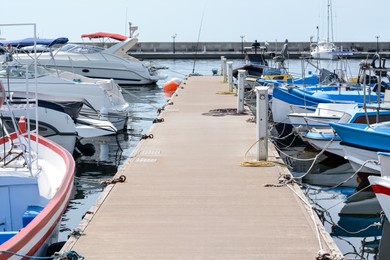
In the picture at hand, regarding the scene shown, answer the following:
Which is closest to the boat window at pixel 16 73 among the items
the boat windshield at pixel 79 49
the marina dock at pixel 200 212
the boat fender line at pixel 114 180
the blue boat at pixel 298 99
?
the blue boat at pixel 298 99

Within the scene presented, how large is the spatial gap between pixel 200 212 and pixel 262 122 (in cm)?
342

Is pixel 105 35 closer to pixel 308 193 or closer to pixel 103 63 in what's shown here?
pixel 103 63

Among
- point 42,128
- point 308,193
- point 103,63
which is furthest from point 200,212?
point 103,63

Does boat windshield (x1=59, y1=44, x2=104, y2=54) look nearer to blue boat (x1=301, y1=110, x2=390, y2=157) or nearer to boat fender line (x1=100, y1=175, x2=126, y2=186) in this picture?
blue boat (x1=301, y1=110, x2=390, y2=157)

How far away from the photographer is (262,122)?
11.9 metres

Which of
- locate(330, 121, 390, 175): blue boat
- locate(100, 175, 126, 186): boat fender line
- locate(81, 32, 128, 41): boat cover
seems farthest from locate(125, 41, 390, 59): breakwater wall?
locate(100, 175, 126, 186): boat fender line

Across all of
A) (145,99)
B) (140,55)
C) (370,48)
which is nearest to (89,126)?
(145,99)

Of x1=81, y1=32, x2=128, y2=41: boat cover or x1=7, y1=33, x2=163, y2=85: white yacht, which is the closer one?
x1=7, y1=33, x2=163, y2=85: white yacht

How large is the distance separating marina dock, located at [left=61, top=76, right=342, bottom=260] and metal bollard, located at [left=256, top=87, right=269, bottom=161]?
0.23 m

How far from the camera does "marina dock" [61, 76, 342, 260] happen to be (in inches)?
295

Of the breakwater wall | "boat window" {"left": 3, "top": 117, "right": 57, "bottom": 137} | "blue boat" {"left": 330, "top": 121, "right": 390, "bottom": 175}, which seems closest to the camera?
"blue boat" {"left": 330, "top": 121, "right": 390, "bottom": 175}

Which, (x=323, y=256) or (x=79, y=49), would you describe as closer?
(x=323, y=256)

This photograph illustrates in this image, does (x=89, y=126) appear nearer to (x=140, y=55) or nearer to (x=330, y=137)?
(x=330, y=137)

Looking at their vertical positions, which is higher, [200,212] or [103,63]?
[103,63]
